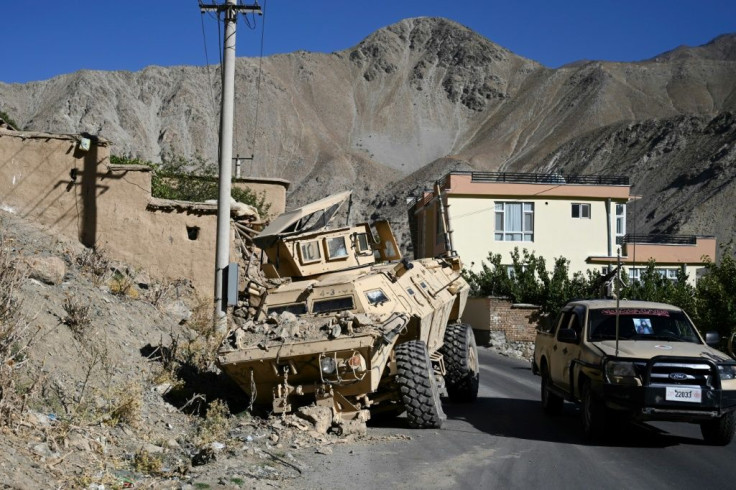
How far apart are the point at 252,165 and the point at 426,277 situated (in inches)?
3521

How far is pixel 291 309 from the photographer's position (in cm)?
1204

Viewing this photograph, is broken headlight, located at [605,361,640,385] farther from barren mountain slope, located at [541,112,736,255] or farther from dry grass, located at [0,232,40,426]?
barren mountain slope, located at [541,112,736,255]

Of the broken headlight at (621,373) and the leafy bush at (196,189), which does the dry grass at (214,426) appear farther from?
the leafy bush at (196,189)

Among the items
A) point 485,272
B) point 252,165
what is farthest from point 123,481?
point 252,165

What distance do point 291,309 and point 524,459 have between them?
161 inches

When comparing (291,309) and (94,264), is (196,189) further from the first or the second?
(291,309)

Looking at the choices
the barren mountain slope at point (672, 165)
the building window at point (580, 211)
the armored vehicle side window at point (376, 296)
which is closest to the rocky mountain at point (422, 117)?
the barren mountain slope at point (672, 165)

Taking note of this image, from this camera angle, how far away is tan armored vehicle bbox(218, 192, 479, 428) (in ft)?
34.3

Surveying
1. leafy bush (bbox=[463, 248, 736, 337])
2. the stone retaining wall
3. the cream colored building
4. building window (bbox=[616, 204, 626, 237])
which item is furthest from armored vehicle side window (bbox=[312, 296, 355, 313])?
building window (bbox=[616, 204, 626, 237])

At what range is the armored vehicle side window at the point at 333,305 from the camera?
1175 centimetres

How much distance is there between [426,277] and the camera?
14.0 m

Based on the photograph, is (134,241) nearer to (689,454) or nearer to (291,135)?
(689,454)

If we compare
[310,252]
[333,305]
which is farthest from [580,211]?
[333,305]

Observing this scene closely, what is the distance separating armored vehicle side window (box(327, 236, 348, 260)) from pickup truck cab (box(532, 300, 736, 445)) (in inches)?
154
